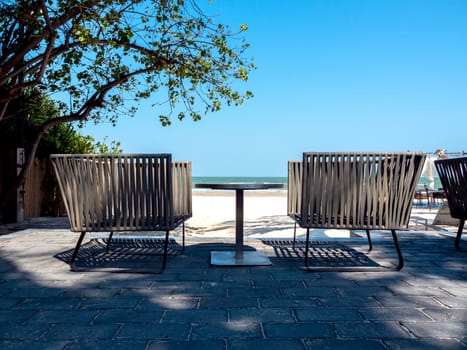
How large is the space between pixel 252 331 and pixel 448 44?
115 feet

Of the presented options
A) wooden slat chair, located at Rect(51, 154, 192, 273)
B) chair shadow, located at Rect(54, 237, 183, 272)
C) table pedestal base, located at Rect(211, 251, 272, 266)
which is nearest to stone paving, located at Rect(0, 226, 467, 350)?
table pedestal base, located at Rect(211, 251, 272, 266)

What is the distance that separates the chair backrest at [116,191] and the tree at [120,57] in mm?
2619

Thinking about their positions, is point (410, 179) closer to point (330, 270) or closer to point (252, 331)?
point (330, 270)

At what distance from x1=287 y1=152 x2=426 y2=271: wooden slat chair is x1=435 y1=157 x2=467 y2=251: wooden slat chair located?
1128 mm

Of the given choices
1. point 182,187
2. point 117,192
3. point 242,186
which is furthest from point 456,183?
point 117,192

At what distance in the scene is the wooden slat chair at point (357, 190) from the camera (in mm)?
2812

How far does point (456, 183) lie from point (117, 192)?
331cm

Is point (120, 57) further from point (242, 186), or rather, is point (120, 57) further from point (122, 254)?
point (242, 186)

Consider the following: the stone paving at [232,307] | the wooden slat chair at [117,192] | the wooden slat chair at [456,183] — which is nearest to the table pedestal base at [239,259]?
the stone paving at [232,307]

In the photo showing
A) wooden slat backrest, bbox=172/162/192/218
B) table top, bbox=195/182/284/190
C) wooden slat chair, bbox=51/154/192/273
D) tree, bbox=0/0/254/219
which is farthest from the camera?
tree, bbox=0/0/254/219

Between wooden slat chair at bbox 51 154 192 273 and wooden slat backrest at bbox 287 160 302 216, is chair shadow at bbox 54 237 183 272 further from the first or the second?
wooden slat backrest at bbox 287 160 302 216

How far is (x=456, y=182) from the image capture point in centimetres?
372

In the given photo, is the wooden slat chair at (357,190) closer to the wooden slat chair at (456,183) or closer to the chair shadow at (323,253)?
the chair shadow at (323,253)

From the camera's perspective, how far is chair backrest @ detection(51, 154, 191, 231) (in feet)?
9.21
